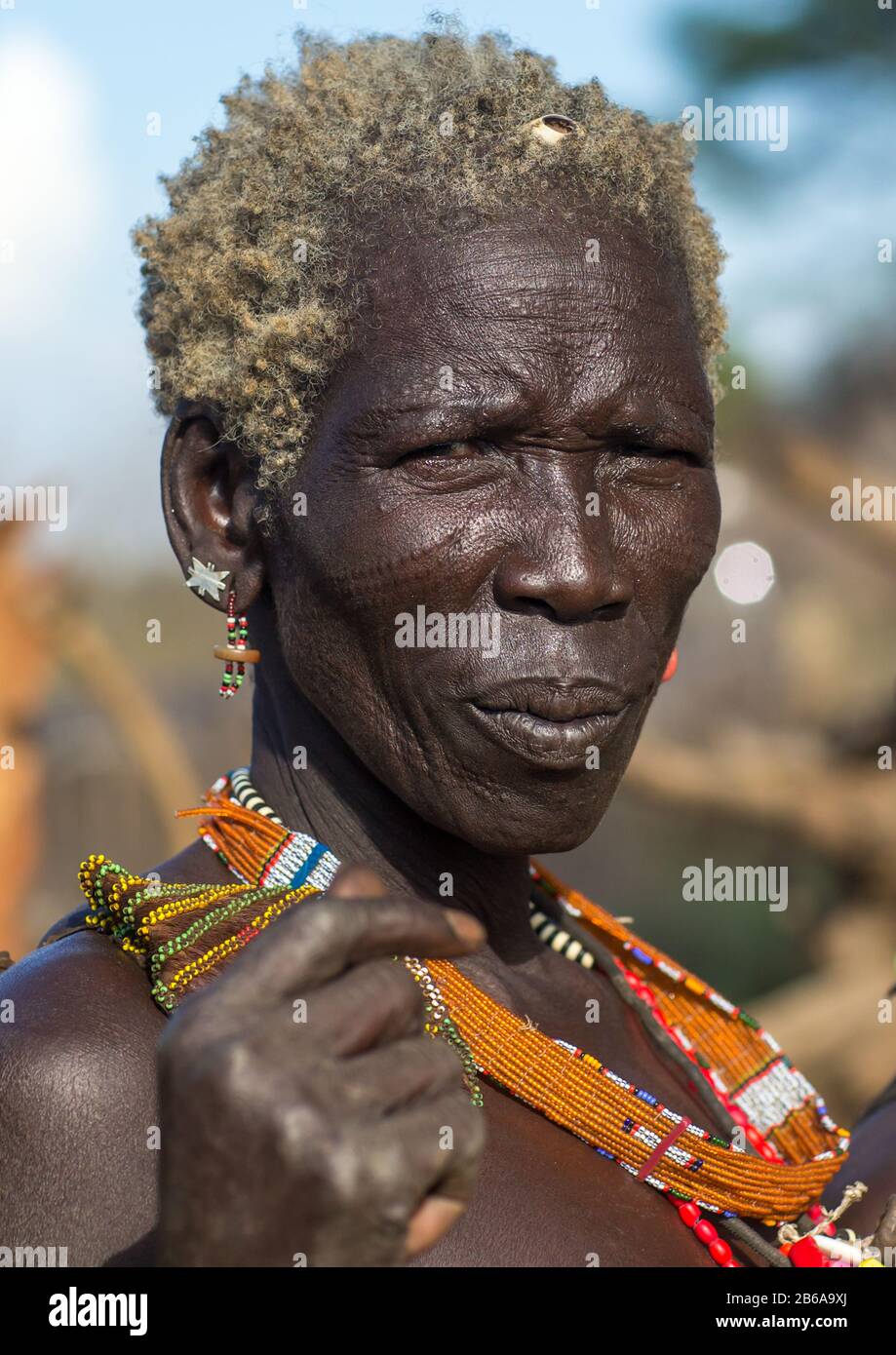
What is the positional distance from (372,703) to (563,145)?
899mm

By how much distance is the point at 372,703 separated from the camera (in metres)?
2.20

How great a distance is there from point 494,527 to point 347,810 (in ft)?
1.84

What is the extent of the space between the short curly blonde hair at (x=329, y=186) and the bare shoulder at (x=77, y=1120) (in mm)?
846

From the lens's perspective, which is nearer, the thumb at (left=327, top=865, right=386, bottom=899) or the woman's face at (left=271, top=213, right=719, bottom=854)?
the thumb at (left=327, top=865, right=386, bottom=899)

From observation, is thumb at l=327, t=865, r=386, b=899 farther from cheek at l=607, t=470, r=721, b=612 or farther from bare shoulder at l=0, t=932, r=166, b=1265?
cheek at l=607, t=470, r=721, b=612

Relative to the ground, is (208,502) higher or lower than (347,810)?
higher

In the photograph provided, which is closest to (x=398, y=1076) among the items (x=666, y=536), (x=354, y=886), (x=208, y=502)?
(x=354, y=886)

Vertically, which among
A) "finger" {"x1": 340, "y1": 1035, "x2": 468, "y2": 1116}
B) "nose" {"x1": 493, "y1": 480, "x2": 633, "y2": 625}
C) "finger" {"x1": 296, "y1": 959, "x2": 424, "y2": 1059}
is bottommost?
"finger" {"x1": 340, "y1": 1035, "x2": 468, "y2": 1116}

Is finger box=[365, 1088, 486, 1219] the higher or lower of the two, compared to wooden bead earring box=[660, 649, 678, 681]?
lower

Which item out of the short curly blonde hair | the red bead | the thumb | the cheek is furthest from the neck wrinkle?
the thumb

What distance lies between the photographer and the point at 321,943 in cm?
138

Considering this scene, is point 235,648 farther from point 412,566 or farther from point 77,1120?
point 77,1120

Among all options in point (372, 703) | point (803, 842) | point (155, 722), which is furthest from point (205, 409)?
point (803, 842)

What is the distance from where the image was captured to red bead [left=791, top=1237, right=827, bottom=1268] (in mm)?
2230
